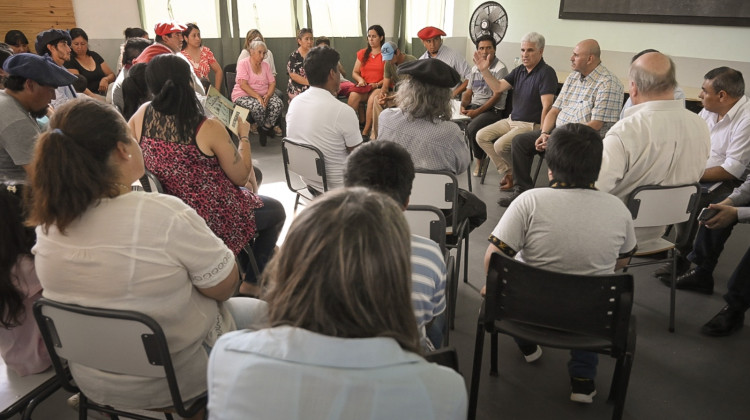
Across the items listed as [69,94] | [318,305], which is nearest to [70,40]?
[69,94]

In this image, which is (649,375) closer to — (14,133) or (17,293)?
(17,293)

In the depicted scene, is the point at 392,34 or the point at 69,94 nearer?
the point at 69,94

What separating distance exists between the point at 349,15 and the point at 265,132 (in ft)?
7.79

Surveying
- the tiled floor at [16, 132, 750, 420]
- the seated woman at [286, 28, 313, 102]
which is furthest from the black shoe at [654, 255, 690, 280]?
the seated woman at [286, 28, 313, 102]

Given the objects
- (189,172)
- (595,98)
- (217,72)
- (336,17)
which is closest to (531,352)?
(189,172)

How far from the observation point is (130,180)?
1.47 metres

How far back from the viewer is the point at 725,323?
7.91 ft

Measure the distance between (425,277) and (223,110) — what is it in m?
1.29

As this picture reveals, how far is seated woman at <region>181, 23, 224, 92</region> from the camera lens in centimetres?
506

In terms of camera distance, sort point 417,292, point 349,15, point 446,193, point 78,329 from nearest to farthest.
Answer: point 78,329 < point 417,292 < point 446,193 < point 349,15

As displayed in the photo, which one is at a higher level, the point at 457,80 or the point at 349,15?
the point at 349,15

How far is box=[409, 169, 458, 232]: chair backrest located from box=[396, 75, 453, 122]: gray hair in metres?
0.31

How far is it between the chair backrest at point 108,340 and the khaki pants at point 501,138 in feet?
11.7

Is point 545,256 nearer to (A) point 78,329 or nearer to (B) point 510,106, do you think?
(A) point 78,329
